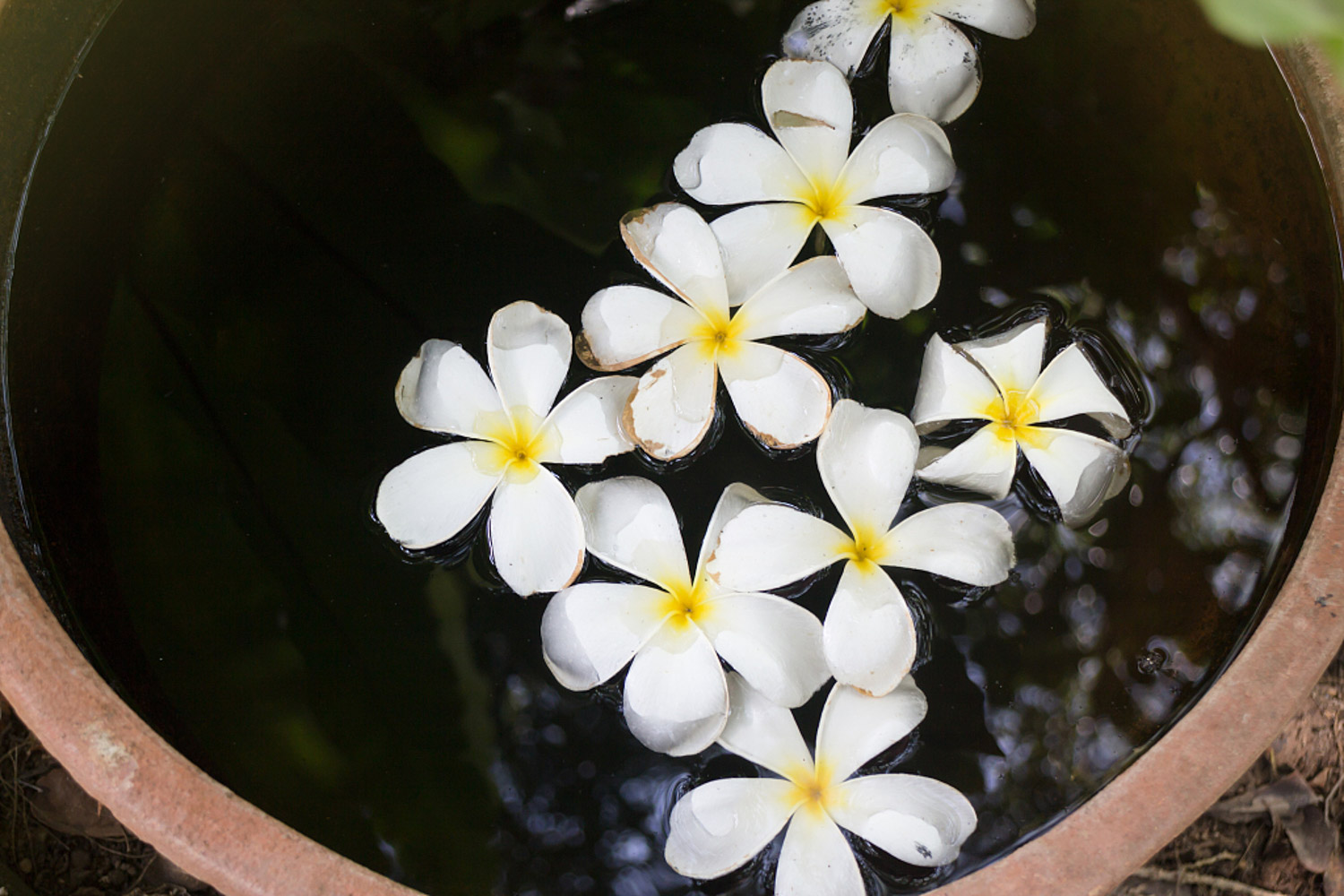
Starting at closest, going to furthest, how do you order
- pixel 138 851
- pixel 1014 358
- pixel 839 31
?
pixel 1014 358 → pixel 839 31 → pixel 138 851

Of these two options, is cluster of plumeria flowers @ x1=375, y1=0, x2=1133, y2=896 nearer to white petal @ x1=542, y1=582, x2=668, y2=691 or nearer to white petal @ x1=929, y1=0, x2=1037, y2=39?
white petal @ x1=542, y1=582, x2=668, y2=691

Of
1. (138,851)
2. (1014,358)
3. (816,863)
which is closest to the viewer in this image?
(816,863)

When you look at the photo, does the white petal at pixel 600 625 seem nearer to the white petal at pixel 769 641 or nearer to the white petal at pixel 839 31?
the white petal at pixel 769 641

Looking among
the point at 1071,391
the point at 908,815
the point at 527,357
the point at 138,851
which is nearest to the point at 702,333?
the point at 527,357

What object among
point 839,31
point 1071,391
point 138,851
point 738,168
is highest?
point 839,31

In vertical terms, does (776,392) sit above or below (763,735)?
above

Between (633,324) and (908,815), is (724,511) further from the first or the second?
(908,815)

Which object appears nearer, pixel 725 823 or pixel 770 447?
pixel 725 823

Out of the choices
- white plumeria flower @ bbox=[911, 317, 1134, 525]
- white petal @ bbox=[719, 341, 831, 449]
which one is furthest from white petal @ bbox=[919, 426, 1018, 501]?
white petal @ bbox=[719, 341, 831, 449]

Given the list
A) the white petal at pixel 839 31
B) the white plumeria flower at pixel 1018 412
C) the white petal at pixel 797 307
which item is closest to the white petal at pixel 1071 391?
the white plumeria flower at pixel 1018 412
